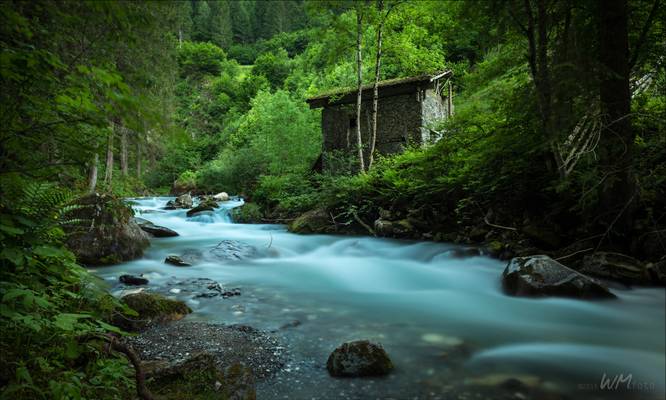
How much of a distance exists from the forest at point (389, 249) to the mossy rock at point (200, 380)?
2 cm

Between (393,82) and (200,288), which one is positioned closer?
(200,288)

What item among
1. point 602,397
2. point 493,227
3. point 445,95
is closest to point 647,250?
point 493,227

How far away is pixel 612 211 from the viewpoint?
5.77m

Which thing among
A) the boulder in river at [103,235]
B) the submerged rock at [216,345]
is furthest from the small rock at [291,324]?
the boulder in river at [103,235]

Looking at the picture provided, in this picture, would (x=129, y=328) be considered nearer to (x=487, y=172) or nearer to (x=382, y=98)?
(x=487, y=172)

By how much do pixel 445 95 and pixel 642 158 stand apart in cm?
1634

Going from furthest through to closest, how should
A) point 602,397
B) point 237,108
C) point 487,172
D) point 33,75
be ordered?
point 237,108 < point 487,172 < point 602,397 < point 33,75

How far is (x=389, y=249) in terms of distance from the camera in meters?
9.34

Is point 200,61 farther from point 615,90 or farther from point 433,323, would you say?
point 433,323

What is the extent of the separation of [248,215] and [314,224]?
4.28 m

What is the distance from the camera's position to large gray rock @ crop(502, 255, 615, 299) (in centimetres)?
491

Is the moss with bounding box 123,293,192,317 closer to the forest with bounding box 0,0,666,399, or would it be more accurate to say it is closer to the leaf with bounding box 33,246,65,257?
the forest with bounding box 0,0,666,399

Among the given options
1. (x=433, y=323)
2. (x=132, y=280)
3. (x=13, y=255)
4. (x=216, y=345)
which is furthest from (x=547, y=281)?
(x=132, y=280)

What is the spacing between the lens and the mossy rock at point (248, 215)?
615 inches
